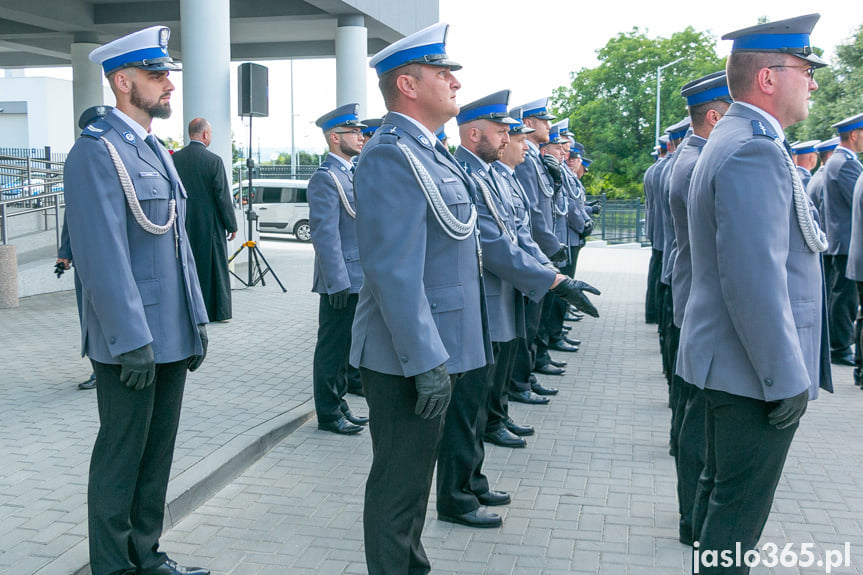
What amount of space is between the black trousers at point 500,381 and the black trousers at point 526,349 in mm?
642

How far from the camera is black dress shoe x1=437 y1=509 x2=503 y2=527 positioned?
4543mm

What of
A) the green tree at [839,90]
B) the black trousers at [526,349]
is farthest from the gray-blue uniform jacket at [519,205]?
the green tree at [839,90]

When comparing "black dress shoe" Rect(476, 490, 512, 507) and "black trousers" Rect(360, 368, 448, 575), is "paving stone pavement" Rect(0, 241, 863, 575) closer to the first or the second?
"black dress shoe" Rect(476, 490, 512, 507)

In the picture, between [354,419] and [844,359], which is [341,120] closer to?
[354,419]

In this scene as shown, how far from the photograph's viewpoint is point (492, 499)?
4.86 meters

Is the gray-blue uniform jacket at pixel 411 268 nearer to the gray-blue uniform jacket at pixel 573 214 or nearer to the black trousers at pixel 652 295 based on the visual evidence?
the gray-blue uniform jacket at pixel 573 214

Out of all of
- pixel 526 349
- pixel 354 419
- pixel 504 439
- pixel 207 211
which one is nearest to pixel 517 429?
pixel 504 439

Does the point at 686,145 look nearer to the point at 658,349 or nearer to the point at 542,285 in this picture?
the point at 542,285

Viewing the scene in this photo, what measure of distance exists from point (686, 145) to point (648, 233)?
232 inches

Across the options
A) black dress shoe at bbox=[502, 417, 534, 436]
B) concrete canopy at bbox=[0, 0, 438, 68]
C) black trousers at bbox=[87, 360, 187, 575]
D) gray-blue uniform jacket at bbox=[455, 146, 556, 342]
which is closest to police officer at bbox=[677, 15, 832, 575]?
gray-blue uniform jacket at bbox=[455, 146, 556, 342]

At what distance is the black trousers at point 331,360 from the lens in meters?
6.16

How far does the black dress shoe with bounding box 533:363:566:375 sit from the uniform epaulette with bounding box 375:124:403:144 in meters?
5.57

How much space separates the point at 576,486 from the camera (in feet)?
17.2

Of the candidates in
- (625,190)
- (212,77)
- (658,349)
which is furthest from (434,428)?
(625,190)
